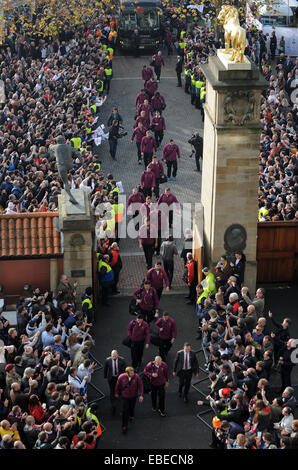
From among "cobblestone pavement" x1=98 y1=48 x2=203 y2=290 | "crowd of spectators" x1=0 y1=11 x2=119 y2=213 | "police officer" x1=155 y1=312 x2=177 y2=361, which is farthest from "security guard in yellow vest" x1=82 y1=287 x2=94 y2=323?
"crowd of spectators" x1=0 y1=11 x2=119 y2=213

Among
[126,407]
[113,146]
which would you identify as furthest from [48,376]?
[113,146]

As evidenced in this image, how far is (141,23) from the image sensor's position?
164ft

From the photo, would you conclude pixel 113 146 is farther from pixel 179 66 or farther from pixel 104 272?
pixel 104 272

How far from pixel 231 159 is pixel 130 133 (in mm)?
15036

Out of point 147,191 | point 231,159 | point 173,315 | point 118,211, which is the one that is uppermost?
point 231,159

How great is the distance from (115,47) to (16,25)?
209 inches

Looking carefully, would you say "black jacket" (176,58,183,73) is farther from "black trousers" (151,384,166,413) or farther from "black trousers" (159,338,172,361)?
"black trousers" (151,384,166,413)

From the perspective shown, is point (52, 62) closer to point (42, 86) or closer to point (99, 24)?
point (42, 86)

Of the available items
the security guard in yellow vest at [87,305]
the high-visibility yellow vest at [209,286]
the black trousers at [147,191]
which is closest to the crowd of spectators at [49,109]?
the black trousers at [147,191]

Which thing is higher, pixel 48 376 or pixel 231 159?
pixel 231 159

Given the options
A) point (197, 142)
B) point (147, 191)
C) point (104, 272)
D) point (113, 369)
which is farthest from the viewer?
point (197, 142)

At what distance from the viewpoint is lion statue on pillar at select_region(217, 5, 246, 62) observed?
24.6 m

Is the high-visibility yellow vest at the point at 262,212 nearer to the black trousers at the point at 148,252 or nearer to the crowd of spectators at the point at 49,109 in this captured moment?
the black trousers at the point at 148,252

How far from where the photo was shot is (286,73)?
43.2 metres
